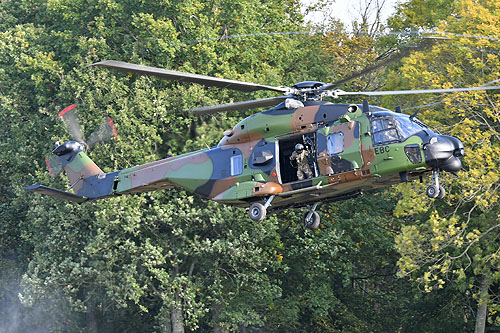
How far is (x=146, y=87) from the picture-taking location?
35.8 m

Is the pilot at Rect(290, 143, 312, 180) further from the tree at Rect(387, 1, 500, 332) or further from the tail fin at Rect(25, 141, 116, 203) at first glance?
the tree at Rect(387, 1, 500, 332)

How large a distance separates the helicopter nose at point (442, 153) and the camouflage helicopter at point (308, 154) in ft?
0.08

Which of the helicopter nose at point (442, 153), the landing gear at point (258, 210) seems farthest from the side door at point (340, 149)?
the helicopter nose at point (442, 153)

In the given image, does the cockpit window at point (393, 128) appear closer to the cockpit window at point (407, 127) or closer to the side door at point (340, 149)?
the cockpit window at point (407, 127)

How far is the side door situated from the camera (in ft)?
72.2

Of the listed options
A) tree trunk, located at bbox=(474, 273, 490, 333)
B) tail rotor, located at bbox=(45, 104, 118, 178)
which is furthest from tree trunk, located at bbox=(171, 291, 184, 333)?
tree trunk, located at bbox=(474, 273, 490, 333)

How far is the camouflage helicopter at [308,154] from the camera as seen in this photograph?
2148 centimetres

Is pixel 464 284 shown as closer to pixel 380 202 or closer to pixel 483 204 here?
pixel 483 204

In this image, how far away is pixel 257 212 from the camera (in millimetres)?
22688

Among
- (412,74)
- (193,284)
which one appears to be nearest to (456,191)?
(412,74)

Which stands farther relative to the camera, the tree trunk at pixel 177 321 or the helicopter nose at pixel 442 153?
the tree trunk at pixel 177 321

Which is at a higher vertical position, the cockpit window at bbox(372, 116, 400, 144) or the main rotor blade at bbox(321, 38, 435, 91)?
the main rotor blade at bbox(321, 38, 435, 91)

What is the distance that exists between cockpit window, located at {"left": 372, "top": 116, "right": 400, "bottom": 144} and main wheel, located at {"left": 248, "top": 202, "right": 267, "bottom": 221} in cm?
A: 338

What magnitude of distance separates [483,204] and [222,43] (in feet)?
44.8
